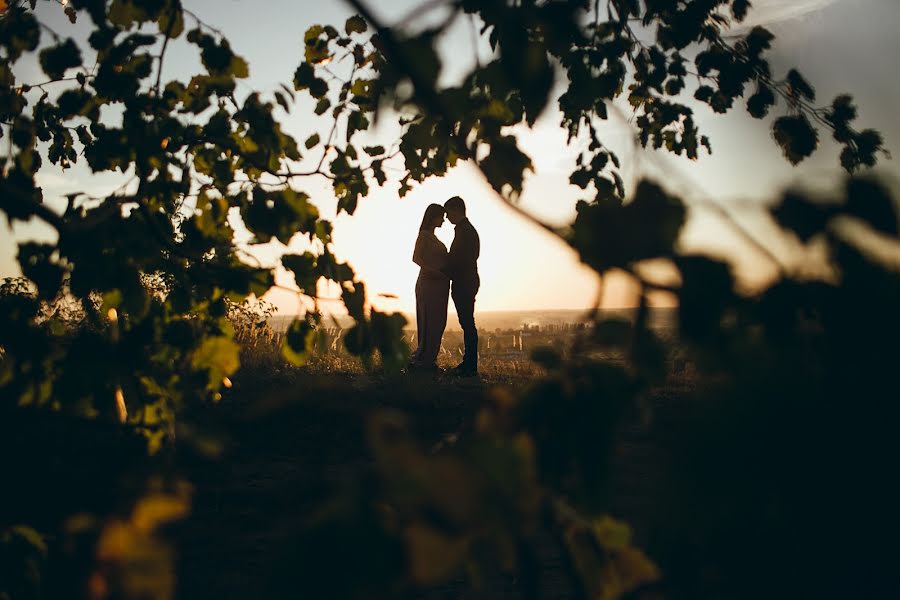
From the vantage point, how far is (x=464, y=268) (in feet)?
25.5

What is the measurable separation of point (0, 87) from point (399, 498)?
69.5 inches

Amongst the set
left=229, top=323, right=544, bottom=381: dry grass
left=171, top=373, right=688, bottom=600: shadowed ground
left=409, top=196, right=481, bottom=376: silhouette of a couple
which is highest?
left=409, top=196, right=481, bottom=376: silhouette of a couple

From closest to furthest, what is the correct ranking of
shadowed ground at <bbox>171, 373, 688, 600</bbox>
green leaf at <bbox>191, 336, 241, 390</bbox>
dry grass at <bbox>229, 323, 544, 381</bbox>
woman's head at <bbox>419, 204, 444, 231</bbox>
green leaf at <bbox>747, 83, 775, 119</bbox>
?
shadowed ground at <bbox>171, 373, 688, 600</bbox> < green leaf at <bbox>191, 336, 241, 390</bbox> < green leaf at <bbox>747, 83, 775, 119</bbox> < dry grass at <bbox>229, 323, 544, 381</bbox> < woman's head at <bbox>419, 204, 444, 231</bbox>

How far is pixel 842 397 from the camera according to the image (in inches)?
20.7

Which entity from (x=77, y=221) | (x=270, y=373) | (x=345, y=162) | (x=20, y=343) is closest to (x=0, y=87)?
(x=77, y=221)

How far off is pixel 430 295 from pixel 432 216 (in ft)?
3.45

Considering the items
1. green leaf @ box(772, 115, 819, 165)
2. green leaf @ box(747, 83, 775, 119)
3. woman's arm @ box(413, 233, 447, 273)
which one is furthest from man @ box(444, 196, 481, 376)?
green leaf @ box(772, 115, 819, 165)

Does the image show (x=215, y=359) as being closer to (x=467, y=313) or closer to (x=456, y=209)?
(x=456, y=209)

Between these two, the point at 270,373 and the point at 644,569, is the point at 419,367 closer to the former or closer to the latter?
the point at 270,373

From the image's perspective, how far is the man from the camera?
7590mm

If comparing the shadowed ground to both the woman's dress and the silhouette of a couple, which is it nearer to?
the silhouette of a couple

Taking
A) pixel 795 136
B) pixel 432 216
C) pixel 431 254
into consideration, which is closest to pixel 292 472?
pixel 795 136

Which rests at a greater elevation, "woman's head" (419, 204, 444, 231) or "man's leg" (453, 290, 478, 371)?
"woman's head" (419, 204, 444, 231)

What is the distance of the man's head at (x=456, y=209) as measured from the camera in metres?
Result: 7.55
